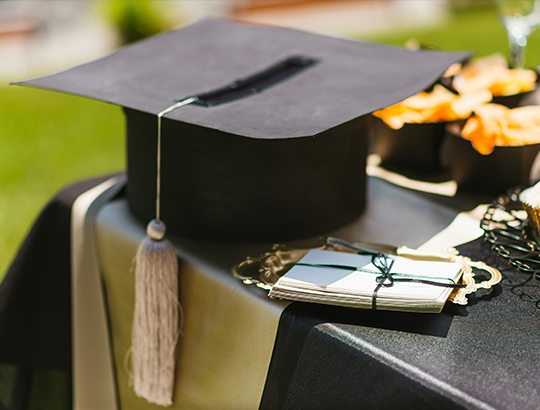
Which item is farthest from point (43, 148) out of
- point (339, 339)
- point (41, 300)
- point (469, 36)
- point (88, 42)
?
point (469, 36)

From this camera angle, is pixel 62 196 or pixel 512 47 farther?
pixel 512 47

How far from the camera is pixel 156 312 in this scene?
0.94 meters

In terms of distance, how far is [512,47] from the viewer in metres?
1.62

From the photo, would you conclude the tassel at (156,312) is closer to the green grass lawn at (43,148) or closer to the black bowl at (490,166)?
the black bowl at (490,166)

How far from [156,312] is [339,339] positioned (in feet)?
1.12

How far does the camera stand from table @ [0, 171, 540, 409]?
673 millimetres

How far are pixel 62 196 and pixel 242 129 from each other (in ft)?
1.83

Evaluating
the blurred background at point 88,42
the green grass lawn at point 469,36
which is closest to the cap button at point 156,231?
the blurred background at point 88,42

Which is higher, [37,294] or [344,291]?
[344,291]

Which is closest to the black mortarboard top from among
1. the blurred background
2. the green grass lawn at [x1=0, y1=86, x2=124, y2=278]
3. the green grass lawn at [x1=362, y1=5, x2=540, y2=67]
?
the blurred background

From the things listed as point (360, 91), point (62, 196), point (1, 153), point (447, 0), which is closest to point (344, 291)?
point (360, 91)

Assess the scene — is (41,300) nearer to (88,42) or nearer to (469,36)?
→ (88,42)

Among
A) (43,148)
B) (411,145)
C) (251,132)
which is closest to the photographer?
(251,132)

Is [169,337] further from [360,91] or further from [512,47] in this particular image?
[512,47]
